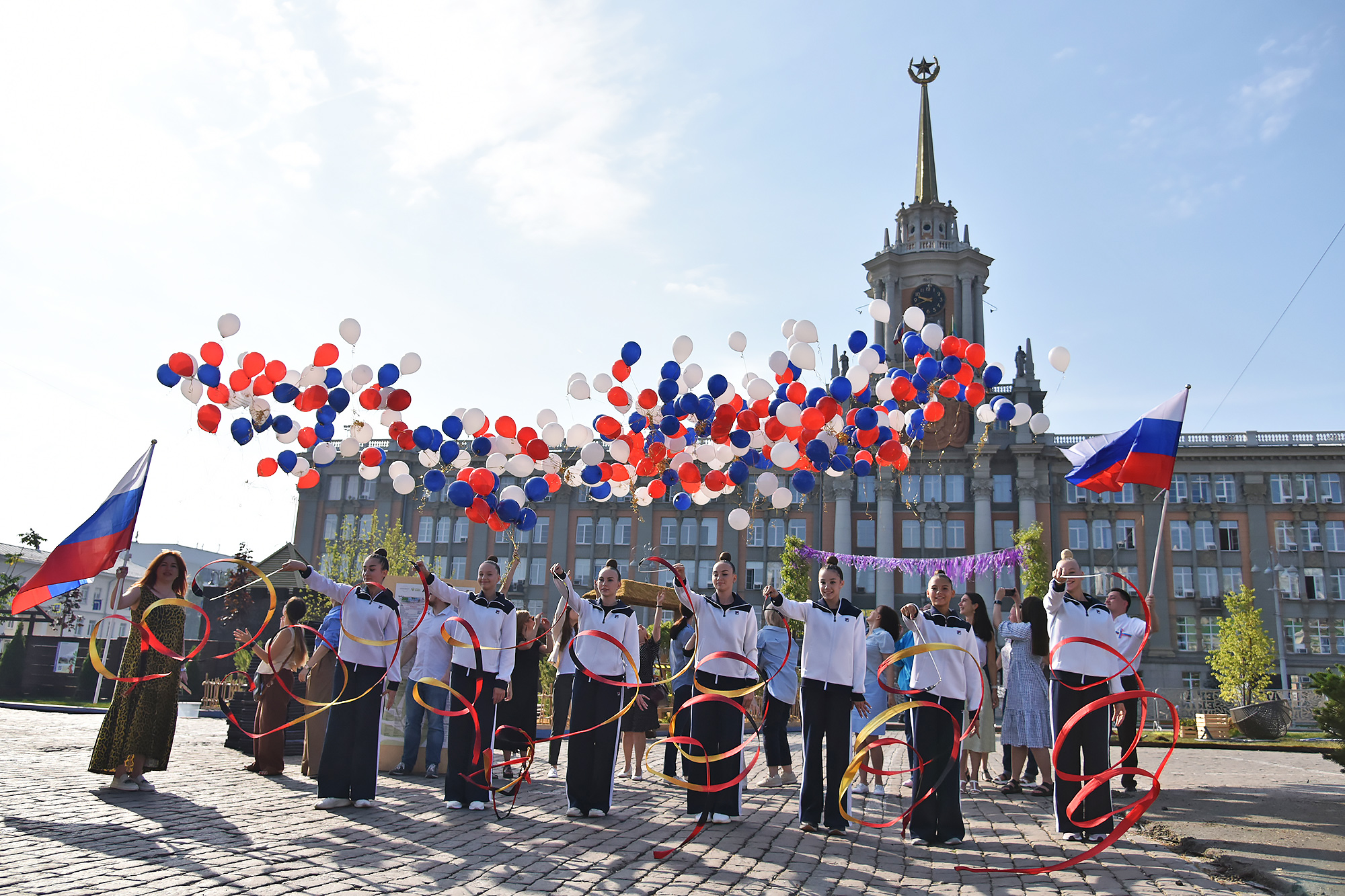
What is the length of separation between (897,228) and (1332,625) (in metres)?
34.2

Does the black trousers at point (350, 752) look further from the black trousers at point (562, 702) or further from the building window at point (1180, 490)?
the building window at point (1180, 490)

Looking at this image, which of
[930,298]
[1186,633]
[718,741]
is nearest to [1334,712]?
[718,741]

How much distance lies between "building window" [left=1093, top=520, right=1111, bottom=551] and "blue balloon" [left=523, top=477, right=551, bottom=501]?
47.2 m

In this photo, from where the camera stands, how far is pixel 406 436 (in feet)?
46.5

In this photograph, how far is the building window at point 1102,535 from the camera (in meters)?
53.0

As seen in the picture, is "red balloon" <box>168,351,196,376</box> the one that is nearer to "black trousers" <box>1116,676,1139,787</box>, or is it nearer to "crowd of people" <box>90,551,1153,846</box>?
"crowd of people" <box>90,551,1153,846</box>

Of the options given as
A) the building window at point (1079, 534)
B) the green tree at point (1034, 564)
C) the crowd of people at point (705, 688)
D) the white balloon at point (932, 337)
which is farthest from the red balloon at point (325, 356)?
the building window at point (1079, 534)

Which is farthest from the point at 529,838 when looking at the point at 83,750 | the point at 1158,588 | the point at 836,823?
the point at 1158,588

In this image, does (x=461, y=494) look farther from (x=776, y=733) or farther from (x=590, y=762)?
(x=590, y=762)

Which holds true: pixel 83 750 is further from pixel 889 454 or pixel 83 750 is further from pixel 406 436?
pixel 889 454

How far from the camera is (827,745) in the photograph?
767cm

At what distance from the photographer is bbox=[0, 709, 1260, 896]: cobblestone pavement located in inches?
213

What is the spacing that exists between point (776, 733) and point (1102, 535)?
4879cm

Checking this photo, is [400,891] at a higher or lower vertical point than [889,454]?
lower
